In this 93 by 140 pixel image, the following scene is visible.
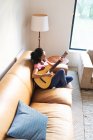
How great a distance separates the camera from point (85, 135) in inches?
88.4

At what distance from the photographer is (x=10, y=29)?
104 inches

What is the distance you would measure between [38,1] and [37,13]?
0.25 metres

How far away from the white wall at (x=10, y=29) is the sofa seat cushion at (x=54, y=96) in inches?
23.7

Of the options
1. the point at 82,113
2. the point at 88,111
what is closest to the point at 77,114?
the point at 82,113

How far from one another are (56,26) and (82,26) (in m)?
0.63

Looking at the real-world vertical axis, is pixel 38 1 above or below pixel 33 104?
above

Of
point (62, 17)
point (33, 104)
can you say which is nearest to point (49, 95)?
point (33, 104)

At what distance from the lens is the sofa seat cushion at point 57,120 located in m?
1.66

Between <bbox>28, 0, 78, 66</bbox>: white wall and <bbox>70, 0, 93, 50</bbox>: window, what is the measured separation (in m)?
0.17

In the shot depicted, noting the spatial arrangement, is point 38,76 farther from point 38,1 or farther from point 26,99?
point 38,1

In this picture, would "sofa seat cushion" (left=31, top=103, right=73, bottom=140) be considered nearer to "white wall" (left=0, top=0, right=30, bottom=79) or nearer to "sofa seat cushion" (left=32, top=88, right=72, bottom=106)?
"sofa seat cushion" (left=32, top=88, right=72, bottom=106)

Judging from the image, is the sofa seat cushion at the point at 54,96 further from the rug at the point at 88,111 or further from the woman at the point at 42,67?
the rug at the point at 88,111

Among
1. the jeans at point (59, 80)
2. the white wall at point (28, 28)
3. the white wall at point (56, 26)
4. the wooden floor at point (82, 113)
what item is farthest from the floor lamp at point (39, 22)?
the wooden floor at point (82, 113)

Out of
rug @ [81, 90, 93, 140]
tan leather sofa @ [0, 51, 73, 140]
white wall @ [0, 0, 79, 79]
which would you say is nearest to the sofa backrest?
tan leather sofa @ [0, 51, 73, 140]
